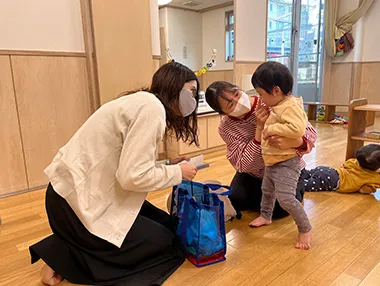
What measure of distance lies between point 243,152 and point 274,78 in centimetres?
50

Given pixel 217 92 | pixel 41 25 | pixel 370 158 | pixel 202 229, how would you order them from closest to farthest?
pixel 202 229 → pixel 217 92 → pixel 370 158 → pixel 41 25

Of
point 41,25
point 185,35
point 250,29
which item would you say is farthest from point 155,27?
point 250,29

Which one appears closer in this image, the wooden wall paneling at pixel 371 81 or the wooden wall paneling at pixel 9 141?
the wooden wall paneling at pixel 9 141

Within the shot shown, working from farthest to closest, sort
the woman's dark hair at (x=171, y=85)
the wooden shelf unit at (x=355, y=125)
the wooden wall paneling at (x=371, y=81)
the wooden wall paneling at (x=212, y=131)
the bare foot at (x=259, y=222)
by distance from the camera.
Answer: the wooden wall paneling at (x=371, y=81)
the wooden wall paneling at (x=212, y=131)
the wooden shelf unit at (x=355, y=125)
the bare foot at (x=259, y=222)
the woman's dark hair at (x=171, y=85)

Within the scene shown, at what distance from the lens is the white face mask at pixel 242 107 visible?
166 centimetres

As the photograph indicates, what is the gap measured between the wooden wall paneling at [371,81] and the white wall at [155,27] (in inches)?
183

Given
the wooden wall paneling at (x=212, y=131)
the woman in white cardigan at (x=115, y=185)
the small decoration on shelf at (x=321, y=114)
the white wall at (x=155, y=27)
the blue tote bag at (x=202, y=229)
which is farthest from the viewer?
the small decoration on shelf at (x=321, y=114)

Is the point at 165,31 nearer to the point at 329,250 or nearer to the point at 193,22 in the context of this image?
the point at 193,22

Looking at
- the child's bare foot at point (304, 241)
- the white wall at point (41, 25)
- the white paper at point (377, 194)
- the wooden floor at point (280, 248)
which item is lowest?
the white paper at point (377, 194)

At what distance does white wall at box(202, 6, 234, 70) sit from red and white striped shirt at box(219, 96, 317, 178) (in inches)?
73.5

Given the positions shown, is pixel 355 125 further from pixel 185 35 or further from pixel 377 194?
pixel 185 35

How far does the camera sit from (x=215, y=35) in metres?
3.56

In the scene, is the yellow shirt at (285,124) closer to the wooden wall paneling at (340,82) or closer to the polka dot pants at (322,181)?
the polka dot pants at (322,181)

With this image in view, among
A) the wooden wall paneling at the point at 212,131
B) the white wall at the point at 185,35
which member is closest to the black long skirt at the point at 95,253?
the wooden wall paneling at the point at 212,131
